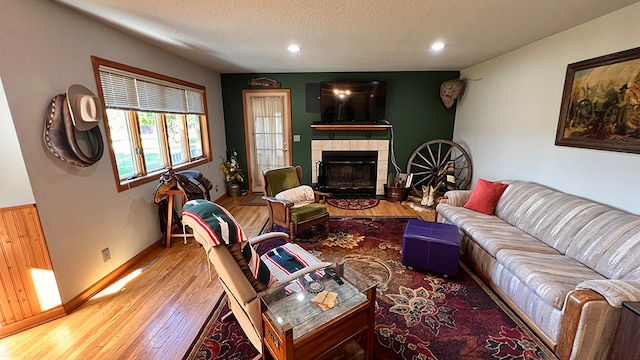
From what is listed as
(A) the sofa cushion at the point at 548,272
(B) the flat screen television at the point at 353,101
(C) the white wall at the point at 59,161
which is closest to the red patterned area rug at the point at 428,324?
(A) the sofa cushion at the point at 548,272

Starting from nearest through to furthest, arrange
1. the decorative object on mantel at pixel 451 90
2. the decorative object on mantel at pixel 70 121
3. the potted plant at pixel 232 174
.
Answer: the decorative object on mantel at pixel 70 121 < the decorative object on mantel at pixel 451 90 < the potted plant at pixel 232 174

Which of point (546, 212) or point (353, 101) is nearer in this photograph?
point (546, 212)

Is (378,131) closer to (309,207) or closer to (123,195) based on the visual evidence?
(309,207)

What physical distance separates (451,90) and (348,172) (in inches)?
97.2

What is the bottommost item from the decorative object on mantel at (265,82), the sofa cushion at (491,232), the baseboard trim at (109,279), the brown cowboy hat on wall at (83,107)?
the baseboard trim at (109,279)

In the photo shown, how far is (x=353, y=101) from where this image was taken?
195 inches

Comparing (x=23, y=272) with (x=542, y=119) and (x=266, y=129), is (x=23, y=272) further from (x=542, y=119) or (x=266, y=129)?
(x=542, y=119)

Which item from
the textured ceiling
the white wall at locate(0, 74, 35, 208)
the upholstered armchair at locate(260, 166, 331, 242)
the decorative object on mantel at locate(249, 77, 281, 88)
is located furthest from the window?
the upholstered armchair at locate(260, 166, 331, 242)

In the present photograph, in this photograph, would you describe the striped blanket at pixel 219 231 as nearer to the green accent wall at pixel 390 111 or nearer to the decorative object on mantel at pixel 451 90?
the green accent wall at pixel 390 111

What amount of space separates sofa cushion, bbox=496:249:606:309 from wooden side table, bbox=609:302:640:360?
0.27 metres

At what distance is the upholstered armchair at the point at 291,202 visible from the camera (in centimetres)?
324

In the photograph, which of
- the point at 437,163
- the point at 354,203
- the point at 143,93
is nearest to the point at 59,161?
the point at 143,93

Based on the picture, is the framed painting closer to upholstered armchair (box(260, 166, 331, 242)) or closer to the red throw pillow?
the red throw pillow

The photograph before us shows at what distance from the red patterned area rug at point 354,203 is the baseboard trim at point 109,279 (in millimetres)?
2889
